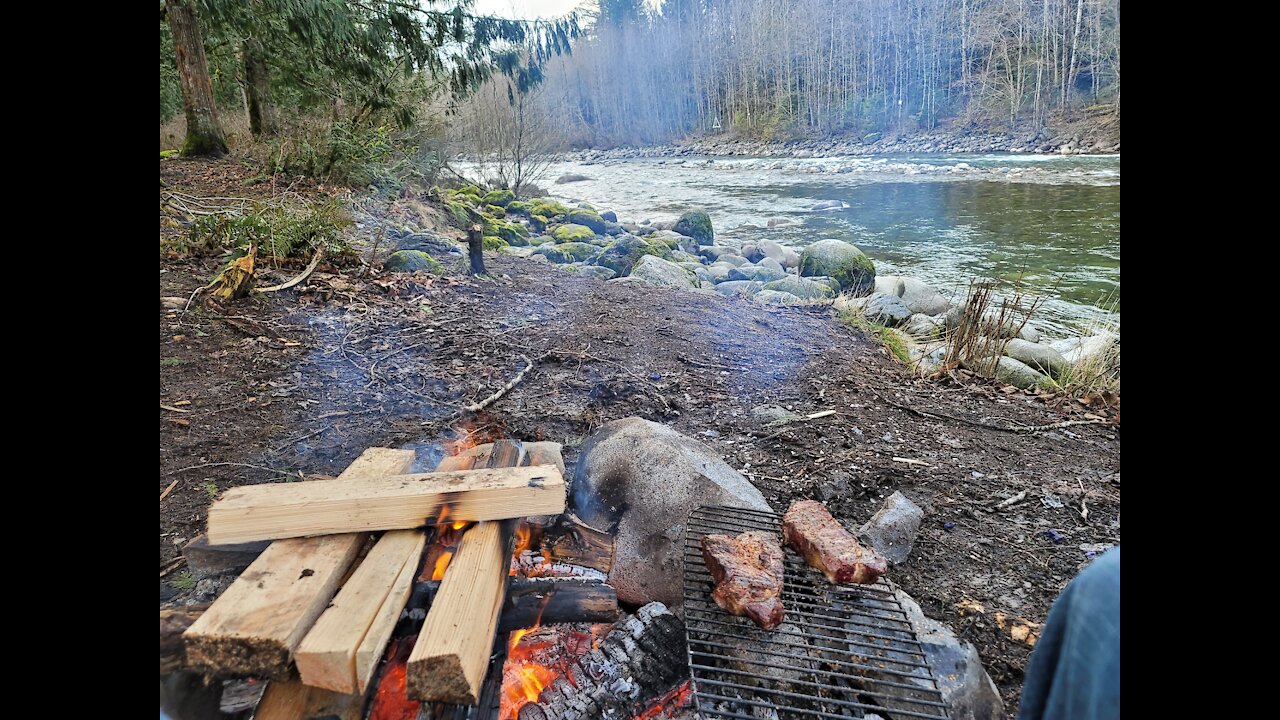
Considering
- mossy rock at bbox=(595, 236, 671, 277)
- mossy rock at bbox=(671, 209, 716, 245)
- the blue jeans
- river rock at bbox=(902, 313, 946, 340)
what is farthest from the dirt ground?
mossy rock at bbox=(671, 209, 716, 245)

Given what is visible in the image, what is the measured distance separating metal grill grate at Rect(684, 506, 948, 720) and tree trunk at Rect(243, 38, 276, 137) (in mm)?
11483

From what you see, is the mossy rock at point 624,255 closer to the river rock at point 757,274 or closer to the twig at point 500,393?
the river rock at point 757,274

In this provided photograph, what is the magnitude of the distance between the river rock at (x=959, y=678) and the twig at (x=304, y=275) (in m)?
5.22

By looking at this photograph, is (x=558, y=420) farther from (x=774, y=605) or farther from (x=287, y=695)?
(x=287, y=695)

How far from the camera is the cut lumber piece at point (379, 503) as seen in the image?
6.00 ft

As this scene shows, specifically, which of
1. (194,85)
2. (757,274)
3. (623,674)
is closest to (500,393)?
(623,674)

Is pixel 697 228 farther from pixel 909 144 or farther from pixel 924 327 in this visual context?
pixel 909 144

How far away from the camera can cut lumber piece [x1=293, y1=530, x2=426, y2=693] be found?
4.60 feet

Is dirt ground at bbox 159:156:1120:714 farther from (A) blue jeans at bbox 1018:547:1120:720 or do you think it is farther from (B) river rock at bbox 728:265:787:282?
(B) river rock at bbox 728:265:787:282

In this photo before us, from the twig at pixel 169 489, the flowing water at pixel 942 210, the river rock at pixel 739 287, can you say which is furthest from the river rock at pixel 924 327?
the twig at pixel 169 489

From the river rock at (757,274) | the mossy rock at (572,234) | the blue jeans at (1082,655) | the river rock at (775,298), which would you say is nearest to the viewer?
the blue jeans at (1082,655)

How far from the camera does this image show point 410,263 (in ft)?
22.1
